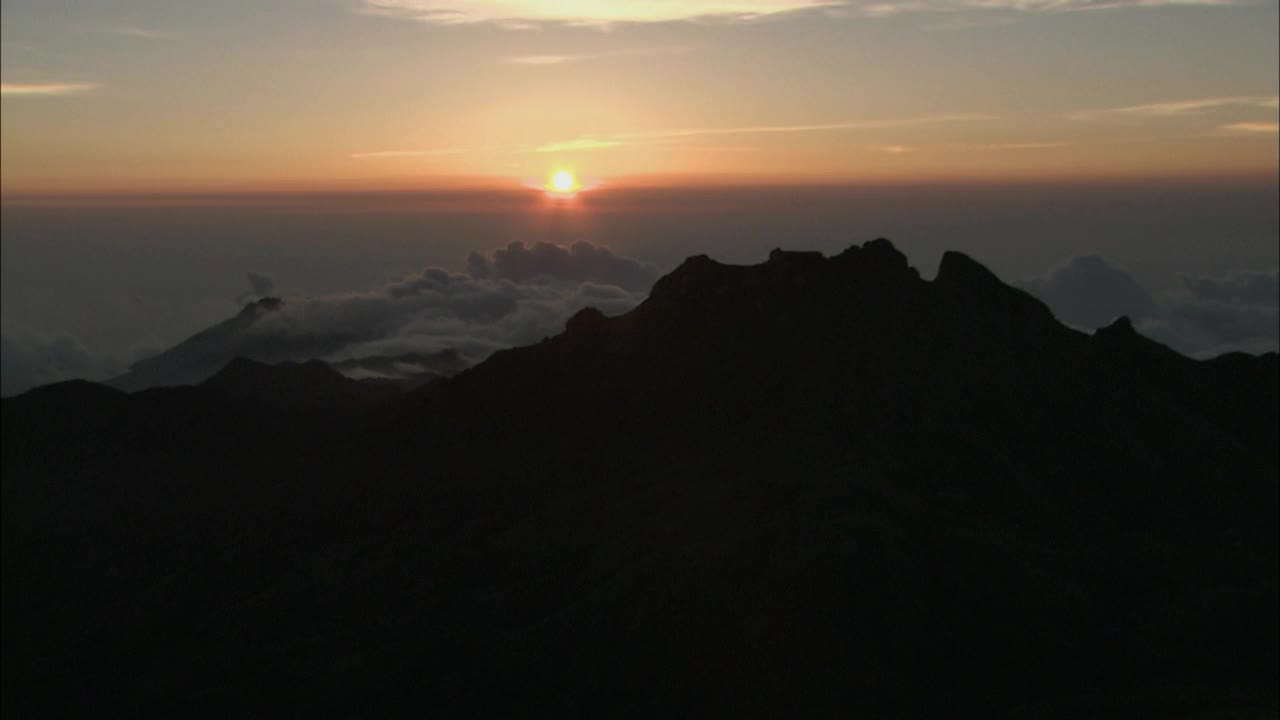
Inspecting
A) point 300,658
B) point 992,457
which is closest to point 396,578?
point 300,658

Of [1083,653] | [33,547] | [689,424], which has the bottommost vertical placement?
[33,547]

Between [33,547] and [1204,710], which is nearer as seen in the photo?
[1204,710]

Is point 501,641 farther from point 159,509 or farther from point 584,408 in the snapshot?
point 159,509

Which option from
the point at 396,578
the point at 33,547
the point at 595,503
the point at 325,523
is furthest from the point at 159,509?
the point at 595,503

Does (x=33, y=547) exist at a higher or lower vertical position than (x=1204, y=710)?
lower

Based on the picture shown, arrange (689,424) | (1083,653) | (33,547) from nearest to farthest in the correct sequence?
(1083,653), (689,424), (33,547)

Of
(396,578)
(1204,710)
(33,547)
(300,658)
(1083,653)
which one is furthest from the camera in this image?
(33,547)
